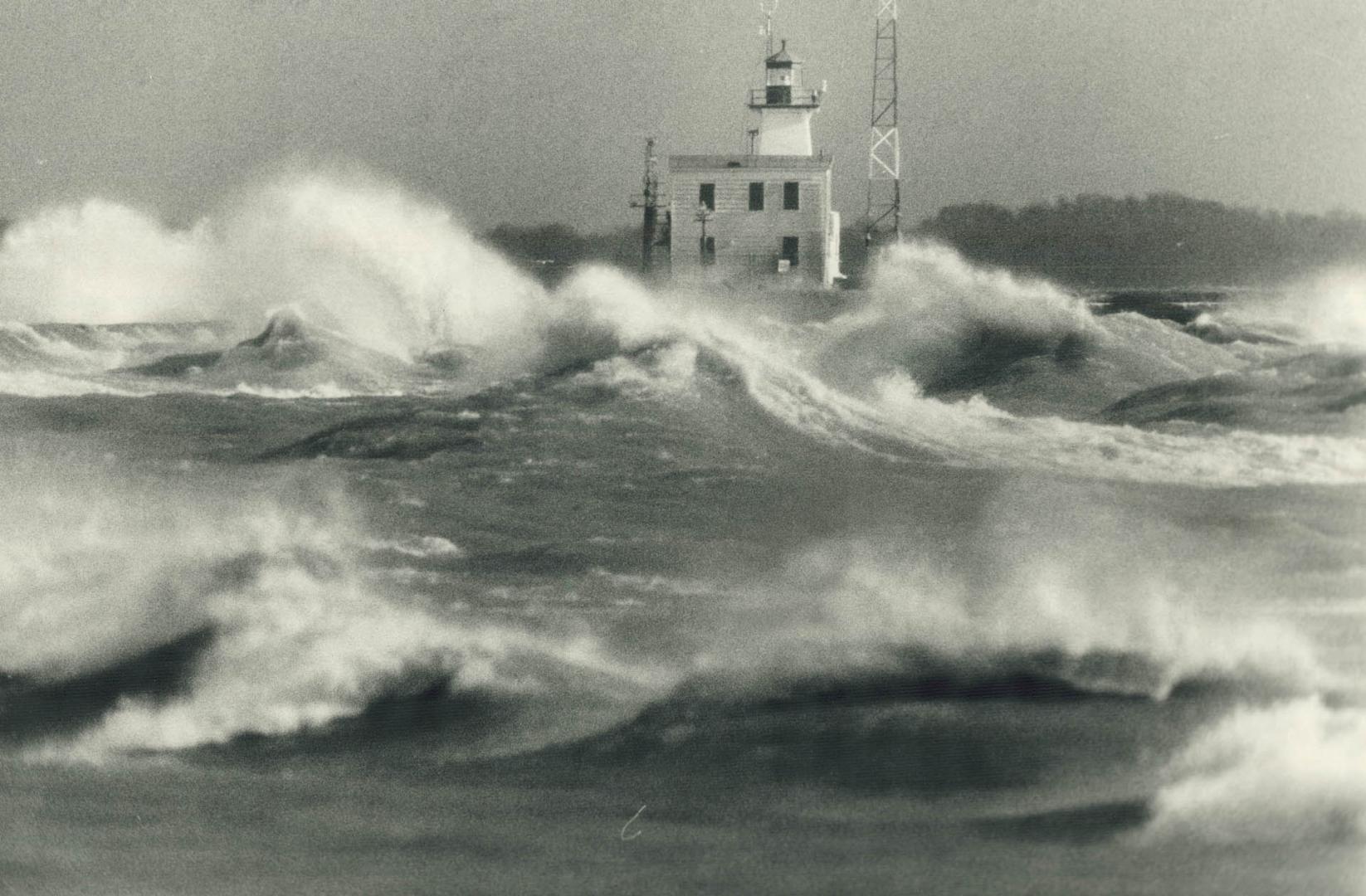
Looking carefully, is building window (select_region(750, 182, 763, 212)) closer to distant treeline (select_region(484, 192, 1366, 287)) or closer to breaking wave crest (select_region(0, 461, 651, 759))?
distant treeline (select_region(484, 192, 1366, 287))

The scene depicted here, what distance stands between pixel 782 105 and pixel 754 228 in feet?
4.99

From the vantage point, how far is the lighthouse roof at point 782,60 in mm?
4539

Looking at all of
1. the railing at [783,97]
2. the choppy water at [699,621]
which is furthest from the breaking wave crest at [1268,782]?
the railing at [783,97]

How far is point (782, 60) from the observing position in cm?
470

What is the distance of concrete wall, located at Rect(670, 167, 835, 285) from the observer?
6523 millimetres

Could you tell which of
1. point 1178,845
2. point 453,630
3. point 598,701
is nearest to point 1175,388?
point 1178,845

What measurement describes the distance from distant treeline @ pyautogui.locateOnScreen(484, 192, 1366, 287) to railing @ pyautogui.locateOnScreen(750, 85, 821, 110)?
0.66 metres

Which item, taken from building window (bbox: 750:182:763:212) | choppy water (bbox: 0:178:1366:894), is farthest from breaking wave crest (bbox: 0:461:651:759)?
building window (bbox: 750:182:763:212)

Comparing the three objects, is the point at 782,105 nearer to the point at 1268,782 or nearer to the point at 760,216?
the point at 760,216

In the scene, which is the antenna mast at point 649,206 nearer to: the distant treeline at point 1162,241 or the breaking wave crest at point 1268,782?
the distant treeline at point 1162,241

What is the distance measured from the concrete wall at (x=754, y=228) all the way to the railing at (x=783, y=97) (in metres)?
0.82

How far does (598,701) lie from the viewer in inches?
133

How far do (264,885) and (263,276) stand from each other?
2412 millimetres

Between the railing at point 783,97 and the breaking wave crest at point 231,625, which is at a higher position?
the railing at point 783,97
